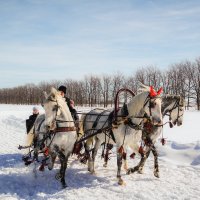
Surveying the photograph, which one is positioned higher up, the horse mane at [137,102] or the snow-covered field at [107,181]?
the horse mane at [137,102]

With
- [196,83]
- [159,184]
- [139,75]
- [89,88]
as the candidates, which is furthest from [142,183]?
[89,88]

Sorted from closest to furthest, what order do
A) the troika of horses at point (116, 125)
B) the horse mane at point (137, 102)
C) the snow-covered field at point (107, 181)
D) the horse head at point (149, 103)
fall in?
the snow-covered field at point (107, 181) < the horse head at point (149, 103) < the troika of horses at point (116, 125) < the horse mane at point (137, 102)

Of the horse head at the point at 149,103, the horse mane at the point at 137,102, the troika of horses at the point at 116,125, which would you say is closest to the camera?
the horse head at the point at 149,103

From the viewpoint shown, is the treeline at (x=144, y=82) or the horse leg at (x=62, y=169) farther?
the treeline at (x=144, y=82)

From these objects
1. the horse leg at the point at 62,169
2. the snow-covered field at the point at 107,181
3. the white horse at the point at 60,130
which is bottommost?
the snow-covered field at the point at 107,181

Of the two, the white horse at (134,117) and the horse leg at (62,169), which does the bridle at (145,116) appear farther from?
the horse leg at (62,169)

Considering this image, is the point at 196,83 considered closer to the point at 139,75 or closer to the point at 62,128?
the point at 139,75

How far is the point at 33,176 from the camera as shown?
793cm

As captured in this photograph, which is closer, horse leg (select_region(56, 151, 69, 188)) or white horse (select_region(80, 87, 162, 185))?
white horse (select_region(80, 87, 162, 185))

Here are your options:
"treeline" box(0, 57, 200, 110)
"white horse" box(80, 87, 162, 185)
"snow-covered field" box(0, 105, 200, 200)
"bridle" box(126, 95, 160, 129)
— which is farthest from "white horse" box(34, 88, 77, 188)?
"treeline" box(0, 57, 200, 110)

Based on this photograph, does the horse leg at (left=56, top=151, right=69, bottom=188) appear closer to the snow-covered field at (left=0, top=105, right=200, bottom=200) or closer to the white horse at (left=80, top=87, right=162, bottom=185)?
the snow-covered field at (left=0, top=105, right=200, bottom=200)

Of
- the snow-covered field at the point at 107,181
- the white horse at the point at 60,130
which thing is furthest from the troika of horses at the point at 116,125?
the snow-covered field at the point at 107,181

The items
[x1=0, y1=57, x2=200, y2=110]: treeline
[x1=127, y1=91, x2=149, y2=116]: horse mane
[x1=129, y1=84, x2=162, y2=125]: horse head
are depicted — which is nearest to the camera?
[x1=129, y1=84, x2=162, y2=125]: horse head

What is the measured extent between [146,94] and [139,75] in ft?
166
